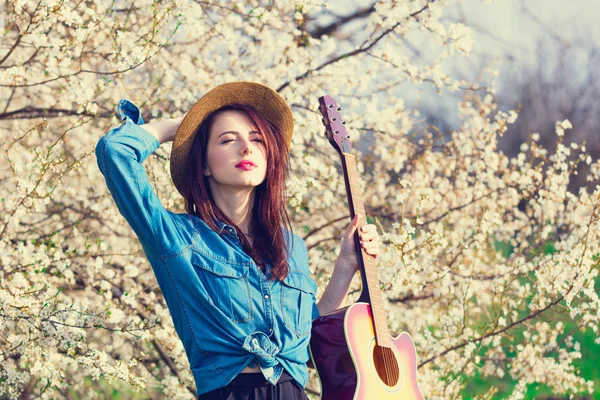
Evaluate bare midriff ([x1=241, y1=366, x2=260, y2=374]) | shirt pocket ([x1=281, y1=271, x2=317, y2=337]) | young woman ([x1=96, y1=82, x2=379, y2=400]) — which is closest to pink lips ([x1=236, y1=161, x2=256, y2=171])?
young woman ([x1=96, y1=82, x2=379, y2=400])

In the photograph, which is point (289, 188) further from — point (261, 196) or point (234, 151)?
point (234, 151)

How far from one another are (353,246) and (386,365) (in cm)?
42

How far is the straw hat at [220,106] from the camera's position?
2508 mm

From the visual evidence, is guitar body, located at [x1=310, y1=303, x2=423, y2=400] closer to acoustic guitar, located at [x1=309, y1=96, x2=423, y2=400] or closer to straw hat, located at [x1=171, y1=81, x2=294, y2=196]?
acoustic guitar, located at [x1=309, y1=96, x2=423, y2=400]

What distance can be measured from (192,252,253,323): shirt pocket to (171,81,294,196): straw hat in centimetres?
37

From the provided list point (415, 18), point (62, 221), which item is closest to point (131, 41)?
point (62, 221)

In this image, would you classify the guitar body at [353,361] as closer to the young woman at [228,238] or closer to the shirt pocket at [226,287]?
the young woman at [228,238]

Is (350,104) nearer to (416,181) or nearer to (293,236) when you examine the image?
(416,181)

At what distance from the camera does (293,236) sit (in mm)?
2646

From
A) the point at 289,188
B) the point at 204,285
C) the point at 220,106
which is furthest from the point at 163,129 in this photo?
the point at 289,188

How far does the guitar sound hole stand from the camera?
103 inches

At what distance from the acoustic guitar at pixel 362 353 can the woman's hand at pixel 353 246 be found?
0.02 meters

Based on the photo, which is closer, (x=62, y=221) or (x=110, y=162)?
(x=110, y=162)

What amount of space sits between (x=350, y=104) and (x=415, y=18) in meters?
0.70
